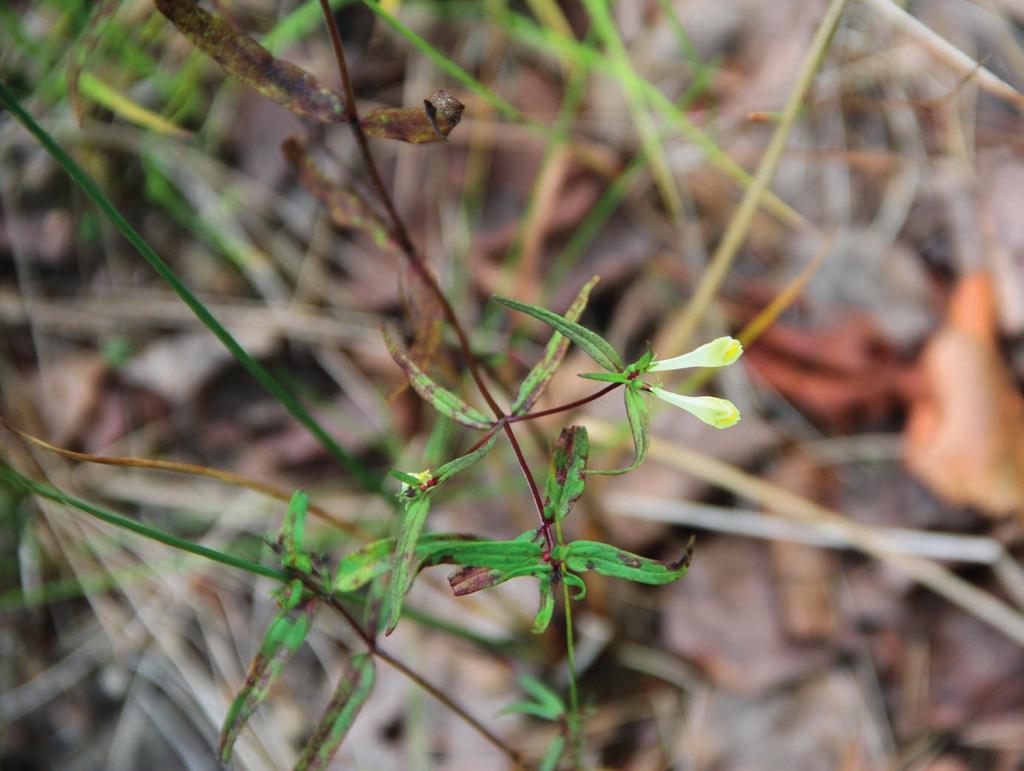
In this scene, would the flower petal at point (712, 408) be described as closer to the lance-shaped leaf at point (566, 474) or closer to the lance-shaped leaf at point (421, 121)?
the lance-shaped leaf at point (566, 474)

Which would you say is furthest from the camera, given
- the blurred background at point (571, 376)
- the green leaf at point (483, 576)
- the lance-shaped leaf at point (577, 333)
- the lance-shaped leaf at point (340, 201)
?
the blurred background at point (571, 376)

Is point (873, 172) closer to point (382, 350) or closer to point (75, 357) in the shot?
point (382, 350)

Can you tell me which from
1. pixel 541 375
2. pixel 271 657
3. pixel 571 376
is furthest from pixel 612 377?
pixel 571 376

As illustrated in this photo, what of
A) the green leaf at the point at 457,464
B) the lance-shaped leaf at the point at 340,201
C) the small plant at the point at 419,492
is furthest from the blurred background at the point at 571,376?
the green leaf at the point at 457,464

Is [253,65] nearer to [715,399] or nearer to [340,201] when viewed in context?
[340,201]

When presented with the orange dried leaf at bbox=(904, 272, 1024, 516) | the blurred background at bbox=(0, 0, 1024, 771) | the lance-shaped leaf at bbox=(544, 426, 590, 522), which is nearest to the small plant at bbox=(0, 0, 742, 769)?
the lance-shaped leaf at bbox=(544, 426, 590, 522)

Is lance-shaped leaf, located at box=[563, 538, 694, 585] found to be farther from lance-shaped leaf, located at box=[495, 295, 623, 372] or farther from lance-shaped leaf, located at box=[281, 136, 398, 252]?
lance-shaped leaf, located at box=[281, 136, 398, 252]

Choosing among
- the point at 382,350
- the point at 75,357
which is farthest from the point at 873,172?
the point at 75,357
